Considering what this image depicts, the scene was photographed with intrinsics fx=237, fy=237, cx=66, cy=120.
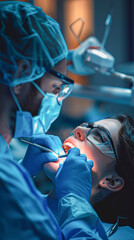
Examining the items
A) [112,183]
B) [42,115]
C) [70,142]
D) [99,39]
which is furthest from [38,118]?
[99,39]

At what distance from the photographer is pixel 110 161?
126 cm

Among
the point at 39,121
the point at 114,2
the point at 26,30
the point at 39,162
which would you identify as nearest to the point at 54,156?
the point at 39,162

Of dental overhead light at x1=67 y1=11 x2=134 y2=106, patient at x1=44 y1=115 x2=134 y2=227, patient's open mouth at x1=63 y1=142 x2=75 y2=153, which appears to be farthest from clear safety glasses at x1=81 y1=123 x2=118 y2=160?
dental overhead light at x1=67 y1=11 x2=134 y2=106

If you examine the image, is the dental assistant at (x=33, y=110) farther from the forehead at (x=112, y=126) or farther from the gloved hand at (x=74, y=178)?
the forehead at (x=112, y=126)

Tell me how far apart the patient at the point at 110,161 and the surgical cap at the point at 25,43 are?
468 millimetres

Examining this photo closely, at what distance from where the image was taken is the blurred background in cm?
148

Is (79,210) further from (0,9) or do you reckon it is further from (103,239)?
(0,9)

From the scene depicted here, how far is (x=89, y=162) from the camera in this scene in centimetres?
117

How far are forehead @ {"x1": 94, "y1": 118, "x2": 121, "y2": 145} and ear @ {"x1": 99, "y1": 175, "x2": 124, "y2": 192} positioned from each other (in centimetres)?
20

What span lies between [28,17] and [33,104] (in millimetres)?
330

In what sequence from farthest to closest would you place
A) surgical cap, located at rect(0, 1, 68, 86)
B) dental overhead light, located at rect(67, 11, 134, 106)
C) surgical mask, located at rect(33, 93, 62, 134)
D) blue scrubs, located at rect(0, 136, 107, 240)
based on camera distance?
dental overhead light, located at rect(67, 11, 134, 106), surgical mask, located at rect(33, 93, 62, 134), surgical cap, located at rect(0, 1, 68, 86), blue scrubs, located at rect(0, 136, 107, 240)

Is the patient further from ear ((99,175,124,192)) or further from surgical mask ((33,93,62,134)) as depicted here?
surgical mask ((33,93,62,134))

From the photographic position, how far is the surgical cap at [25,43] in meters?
0.85

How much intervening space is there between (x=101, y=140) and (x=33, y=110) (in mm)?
432
